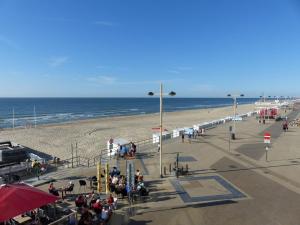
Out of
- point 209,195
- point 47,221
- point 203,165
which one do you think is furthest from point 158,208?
point 203,165

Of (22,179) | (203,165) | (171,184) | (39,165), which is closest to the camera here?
(171,184)

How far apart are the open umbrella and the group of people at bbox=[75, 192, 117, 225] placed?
1693 mm

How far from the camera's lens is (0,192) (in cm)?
897

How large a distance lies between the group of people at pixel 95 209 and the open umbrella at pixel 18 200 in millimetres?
1693

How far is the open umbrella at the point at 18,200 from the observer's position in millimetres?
8344

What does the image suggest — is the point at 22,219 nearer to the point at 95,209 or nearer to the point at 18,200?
the point at 18,200

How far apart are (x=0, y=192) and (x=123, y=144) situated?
14762 mm

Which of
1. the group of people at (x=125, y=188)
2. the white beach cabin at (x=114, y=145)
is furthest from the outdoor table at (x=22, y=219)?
the white beach cabin at (x=114, y=145)

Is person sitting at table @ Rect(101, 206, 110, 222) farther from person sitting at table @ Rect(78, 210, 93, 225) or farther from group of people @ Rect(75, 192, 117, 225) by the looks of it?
person sitting at table @ Rect(78, 210, 93, 225)

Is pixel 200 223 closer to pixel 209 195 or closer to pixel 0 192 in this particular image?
pixel 209 195

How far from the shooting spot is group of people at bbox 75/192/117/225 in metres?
10.7

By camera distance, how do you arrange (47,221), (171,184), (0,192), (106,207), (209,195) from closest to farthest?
(0,192)
(47,221)
(106,207)
(209,195)
(171,184)

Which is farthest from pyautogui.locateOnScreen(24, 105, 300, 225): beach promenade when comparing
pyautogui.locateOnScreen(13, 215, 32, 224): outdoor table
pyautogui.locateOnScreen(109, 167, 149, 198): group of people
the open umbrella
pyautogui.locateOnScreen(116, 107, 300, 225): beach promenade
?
the open umbrella

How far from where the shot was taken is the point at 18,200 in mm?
8820
